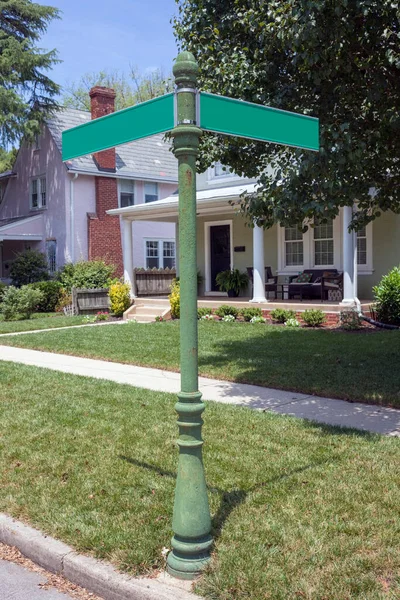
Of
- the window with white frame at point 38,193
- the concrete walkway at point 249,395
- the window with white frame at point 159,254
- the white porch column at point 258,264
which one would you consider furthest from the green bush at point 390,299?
the window with white frame at point 38,193

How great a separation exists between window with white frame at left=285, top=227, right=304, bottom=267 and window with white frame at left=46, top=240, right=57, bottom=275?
11893 millimetres

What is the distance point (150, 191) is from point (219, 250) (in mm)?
8879

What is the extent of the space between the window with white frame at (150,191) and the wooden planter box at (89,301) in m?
8.92

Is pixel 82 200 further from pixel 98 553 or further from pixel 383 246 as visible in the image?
pixel 98 553

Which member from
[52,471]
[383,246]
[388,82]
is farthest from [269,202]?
[383,246]

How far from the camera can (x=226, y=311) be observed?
53.3 ft

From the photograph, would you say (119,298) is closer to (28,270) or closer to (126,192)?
(28,270)

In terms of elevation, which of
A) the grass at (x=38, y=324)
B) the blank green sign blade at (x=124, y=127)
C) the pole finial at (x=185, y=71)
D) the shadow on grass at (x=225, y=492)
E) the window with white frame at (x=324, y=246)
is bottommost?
the shadow on grass at (x=225, y=492)

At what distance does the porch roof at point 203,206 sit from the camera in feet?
55.0

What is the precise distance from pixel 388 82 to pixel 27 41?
72.3 feet

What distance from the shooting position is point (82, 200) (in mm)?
25672

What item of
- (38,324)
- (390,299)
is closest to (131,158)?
(38,324)

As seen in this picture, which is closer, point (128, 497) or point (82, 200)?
point (128, 497)

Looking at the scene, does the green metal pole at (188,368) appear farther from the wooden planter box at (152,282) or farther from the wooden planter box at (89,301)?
the wooden planter box at (152,282)
